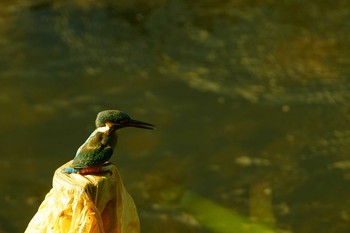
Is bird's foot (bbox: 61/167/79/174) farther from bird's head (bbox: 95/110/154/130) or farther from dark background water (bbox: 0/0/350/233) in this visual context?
dark background water (bbox: 0/0/350/233)

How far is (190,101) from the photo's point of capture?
763 centimetres

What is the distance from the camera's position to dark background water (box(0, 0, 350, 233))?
21.9 ft

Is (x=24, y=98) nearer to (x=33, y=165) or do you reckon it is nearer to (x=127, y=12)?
(x=33, y=165)

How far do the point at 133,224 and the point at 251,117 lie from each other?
4.93 meters

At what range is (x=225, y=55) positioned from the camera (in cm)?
829

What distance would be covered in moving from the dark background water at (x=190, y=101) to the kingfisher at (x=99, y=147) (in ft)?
13.0

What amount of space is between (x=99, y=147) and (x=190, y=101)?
5.23 meters

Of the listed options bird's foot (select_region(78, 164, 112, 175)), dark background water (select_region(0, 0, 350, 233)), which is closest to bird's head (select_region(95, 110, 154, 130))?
bird's foot (select_region(78, 164, 112, 175))

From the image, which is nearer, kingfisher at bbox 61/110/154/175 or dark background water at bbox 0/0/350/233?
kingfisher at bbox 61/110/154/175

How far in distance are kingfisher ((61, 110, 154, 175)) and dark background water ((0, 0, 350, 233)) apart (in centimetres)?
397

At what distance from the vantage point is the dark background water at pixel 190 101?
262 inches

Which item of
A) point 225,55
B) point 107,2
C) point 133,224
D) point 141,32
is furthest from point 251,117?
point 133,224

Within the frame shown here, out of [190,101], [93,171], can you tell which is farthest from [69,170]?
[190,101]

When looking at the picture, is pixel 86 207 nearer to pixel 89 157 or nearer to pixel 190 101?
pixel 89 157
